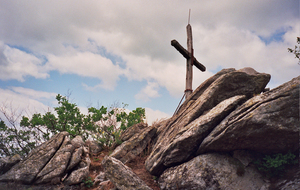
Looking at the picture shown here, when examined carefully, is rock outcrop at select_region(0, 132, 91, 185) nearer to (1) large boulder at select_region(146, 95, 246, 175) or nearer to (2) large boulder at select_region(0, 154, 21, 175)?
(2) large boulder at select_region(0, 154, 21, 175)

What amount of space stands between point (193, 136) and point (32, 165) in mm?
9445

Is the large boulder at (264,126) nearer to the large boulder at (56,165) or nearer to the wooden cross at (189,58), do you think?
the wooden cross at (189,58)

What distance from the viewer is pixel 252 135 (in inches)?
282

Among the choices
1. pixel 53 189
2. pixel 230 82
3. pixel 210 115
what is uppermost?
pixel 230 82

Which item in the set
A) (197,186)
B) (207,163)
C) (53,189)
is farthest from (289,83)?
(53,189)

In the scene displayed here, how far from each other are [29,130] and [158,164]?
12.3m

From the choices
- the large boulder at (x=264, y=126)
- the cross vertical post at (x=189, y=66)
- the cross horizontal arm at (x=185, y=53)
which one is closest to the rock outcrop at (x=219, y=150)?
the large boulder at (x=264, y=126)

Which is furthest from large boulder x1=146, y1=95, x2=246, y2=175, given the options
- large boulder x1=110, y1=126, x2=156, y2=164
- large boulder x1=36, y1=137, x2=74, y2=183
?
large boulder x1=36, y1=137, x2=74, y2=183

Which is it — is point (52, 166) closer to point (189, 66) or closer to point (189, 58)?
point (189, 66)

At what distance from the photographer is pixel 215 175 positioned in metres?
7.58

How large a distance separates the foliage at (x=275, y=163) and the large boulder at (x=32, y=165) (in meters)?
11.4

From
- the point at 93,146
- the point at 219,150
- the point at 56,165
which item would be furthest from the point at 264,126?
the point at 93,146

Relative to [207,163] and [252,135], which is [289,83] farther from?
[207,163]

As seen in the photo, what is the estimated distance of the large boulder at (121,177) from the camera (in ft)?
27.6
